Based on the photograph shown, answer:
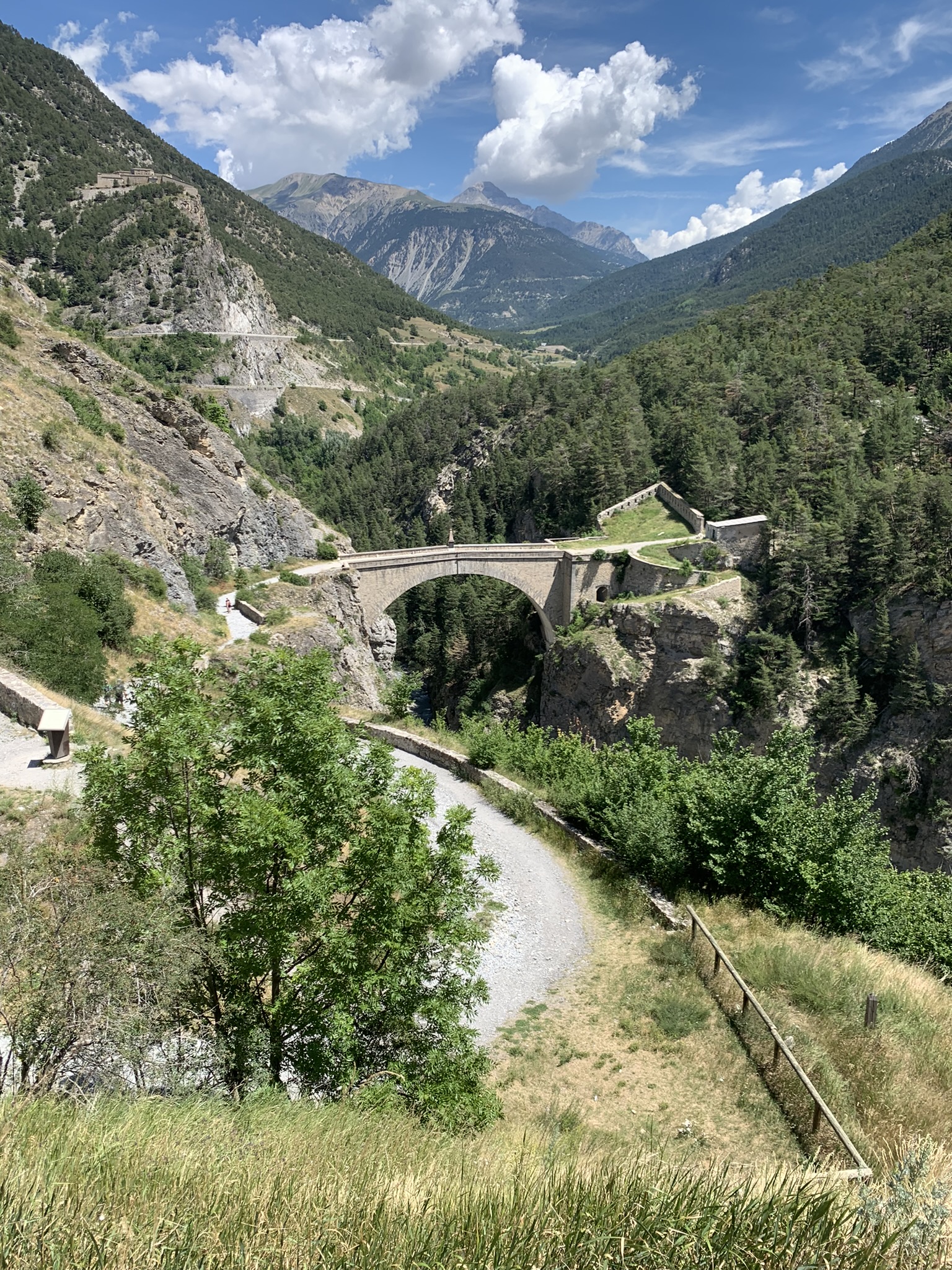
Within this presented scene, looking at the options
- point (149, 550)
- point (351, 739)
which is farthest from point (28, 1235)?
point (149, 550)

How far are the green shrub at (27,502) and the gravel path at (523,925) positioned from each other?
14.6 metres

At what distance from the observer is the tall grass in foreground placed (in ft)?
10.8

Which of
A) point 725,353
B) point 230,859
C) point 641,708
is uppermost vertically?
point 725,353

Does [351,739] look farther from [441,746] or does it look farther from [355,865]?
[441,746]

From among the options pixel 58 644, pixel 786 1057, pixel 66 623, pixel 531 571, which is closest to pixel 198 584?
pixel 66 623

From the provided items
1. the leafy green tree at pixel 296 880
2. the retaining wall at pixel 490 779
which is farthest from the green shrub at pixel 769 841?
the leafy green tree at pixel 296 880

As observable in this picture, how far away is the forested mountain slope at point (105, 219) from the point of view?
77938 mm

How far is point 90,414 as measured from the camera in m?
27.1

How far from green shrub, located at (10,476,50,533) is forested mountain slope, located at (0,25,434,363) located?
65408 mm

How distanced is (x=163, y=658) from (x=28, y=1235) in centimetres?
447

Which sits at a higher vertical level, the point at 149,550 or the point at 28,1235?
the point at 149,550

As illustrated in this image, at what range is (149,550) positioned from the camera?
25.5m

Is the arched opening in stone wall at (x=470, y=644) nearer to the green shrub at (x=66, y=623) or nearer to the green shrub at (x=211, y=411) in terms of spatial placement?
the green shrub at (x=211, y=411)

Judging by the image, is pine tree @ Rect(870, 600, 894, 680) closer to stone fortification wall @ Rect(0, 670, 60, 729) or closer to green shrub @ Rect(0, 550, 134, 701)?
green shrub @ Rect(0, 550, 134, 701)
